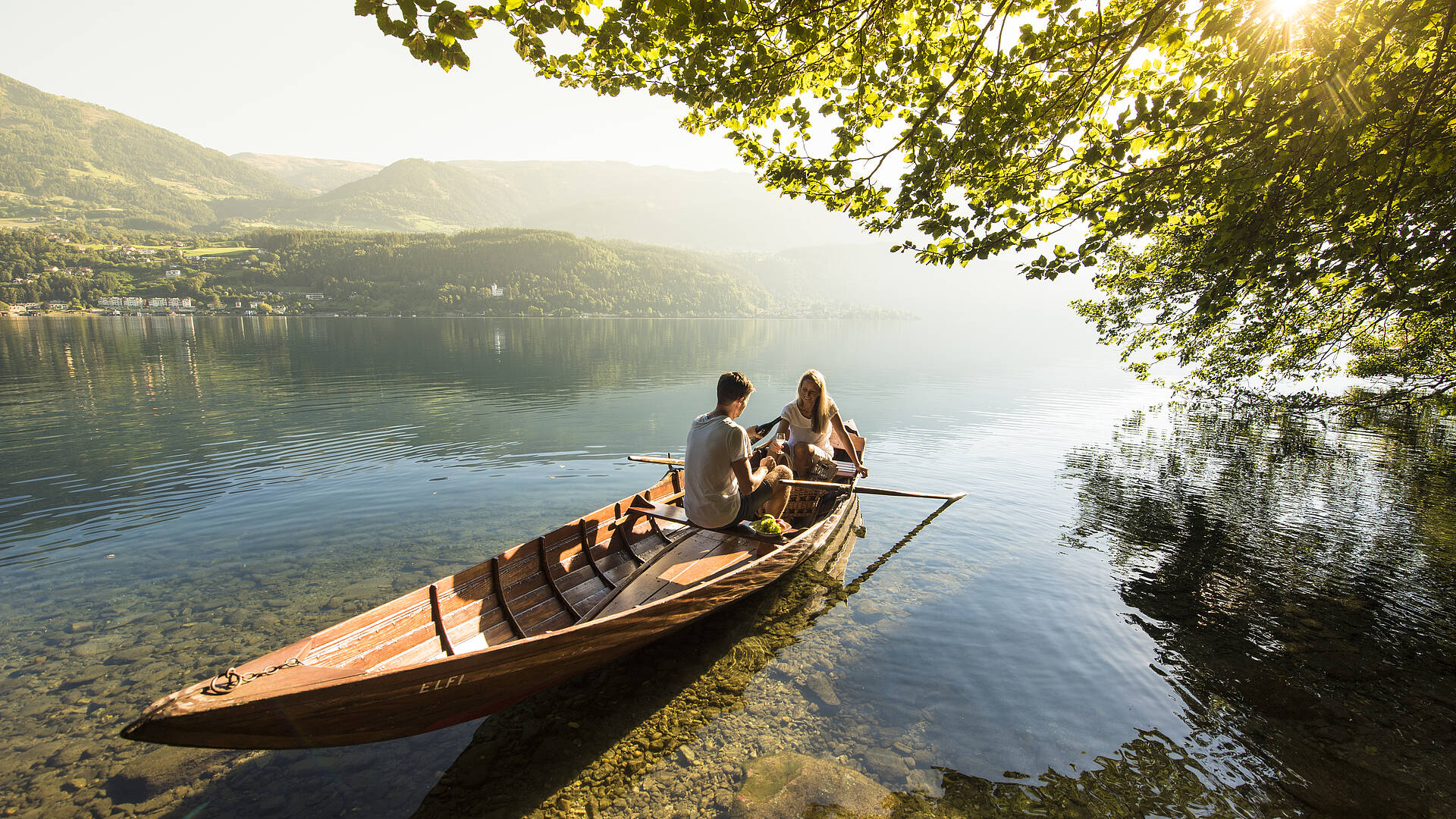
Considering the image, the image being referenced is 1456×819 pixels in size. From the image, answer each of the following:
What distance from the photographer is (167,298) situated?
128 metres

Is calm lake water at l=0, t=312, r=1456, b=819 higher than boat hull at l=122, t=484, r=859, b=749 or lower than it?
lower

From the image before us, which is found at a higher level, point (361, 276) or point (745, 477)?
point (361, 276)

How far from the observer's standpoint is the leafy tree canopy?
5527mm

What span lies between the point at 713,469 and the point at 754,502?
1.43m

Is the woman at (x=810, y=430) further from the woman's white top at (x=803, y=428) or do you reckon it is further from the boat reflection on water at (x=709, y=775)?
the boat reflection on water at (x=709, y=775)

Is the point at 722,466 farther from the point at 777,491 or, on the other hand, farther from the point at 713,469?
the point at 777,491

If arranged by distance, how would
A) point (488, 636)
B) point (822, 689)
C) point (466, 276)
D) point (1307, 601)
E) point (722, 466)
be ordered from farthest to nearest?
point (466, 276)
point (1307, 601)
point (722, 466)
point (822, 689)
point (488, 636)

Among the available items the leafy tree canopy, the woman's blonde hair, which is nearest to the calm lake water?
the woman's blonde hair

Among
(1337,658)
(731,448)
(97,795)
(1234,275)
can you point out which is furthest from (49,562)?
(1337,658)

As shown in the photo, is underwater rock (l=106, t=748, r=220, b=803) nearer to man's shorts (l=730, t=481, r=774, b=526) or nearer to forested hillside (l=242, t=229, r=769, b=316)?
man's shorts (l=730, t=481, r=774, b=526)

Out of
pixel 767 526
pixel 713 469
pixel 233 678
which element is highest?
pixel 713 469

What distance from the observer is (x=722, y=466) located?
7348 mm

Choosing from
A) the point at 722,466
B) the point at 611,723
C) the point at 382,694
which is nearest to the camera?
the point at 382,694

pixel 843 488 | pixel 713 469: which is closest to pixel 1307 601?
pixel 843 488
